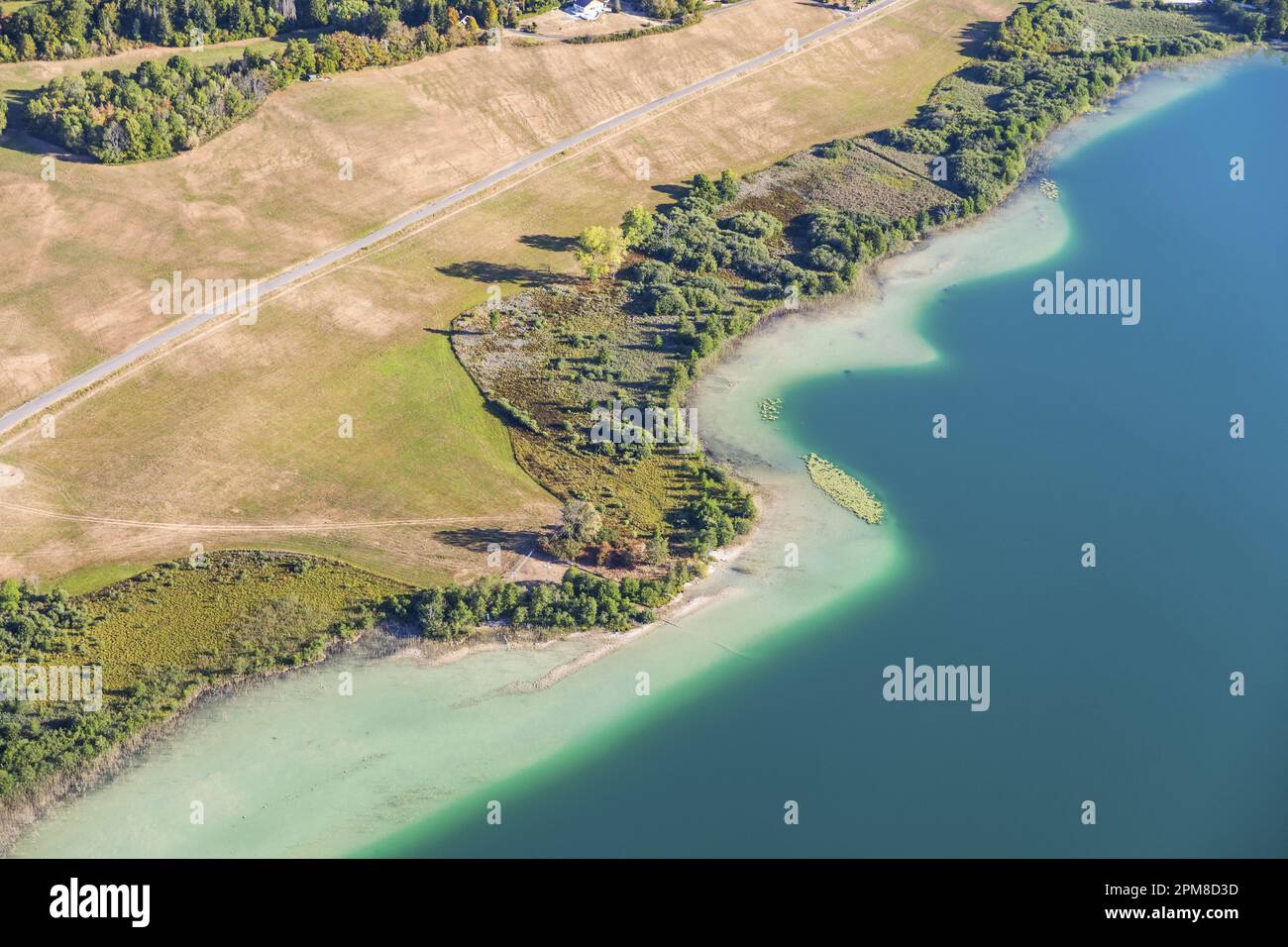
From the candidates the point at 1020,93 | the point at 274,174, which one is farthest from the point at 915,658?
the point at 1020,93

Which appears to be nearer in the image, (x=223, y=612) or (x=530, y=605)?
(x=223, y=612)

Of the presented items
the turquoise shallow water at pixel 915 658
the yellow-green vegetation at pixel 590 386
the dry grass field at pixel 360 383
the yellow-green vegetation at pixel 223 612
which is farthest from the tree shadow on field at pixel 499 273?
the yellow-green vegetation at pixel 223 612

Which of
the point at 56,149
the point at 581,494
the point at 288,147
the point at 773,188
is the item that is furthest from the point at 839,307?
the point at 56,149

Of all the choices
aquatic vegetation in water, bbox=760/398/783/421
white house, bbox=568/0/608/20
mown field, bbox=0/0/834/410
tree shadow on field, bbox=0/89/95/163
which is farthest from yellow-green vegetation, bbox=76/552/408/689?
white house, bbox=568/0/608/20

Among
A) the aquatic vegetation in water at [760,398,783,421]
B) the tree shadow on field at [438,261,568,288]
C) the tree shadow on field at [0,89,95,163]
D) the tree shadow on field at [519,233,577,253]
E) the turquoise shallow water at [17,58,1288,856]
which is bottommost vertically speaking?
the turquoise shallow water at [17,58,1288,856]

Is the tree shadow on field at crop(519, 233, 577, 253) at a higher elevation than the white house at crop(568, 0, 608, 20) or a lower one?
lower

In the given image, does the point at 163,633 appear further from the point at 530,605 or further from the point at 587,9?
the point at 587,9

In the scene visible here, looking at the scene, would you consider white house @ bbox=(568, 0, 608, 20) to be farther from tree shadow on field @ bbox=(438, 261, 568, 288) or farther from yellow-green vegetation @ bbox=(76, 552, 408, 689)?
yellow-green vegetation @ bbox=(76, 552, 408, 689)
